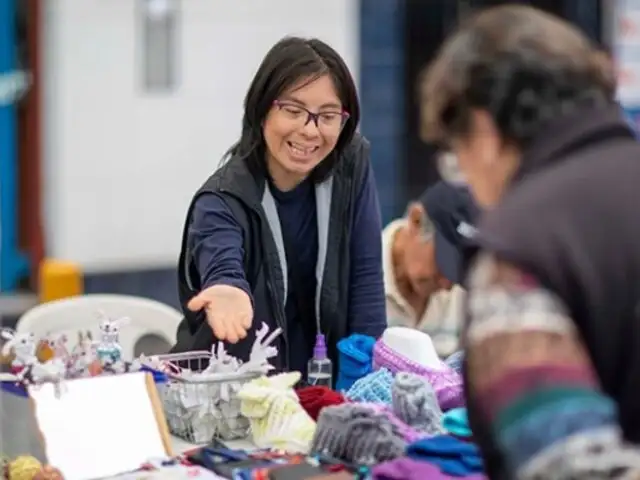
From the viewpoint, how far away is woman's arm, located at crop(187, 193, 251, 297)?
2074mm

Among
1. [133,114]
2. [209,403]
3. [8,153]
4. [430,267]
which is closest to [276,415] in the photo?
[209,403]

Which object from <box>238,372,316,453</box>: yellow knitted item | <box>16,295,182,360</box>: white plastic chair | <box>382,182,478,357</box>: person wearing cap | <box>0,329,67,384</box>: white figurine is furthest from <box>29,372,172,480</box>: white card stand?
<box>382,182,478,357</box>: person wearing cap

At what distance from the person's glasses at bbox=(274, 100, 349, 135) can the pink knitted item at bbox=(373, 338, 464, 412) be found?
426mm

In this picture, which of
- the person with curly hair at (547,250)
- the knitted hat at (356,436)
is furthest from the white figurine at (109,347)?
the person with curly hair at (547,250)

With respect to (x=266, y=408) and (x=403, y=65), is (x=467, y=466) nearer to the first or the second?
(x=266, y=408)

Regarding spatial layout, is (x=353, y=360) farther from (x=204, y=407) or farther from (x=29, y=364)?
(x=29, y=364)

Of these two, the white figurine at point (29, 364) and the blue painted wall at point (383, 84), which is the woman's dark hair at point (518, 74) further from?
the blue painted wall at point (383, 84)

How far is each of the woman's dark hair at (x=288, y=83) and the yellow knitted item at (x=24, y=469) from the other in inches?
30.7

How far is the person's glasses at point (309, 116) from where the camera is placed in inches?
86.4

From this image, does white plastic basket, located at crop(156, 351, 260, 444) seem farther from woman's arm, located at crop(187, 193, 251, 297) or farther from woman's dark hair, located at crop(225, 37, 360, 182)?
woman's dark hair, located at crop(225, 37, 360, 182)

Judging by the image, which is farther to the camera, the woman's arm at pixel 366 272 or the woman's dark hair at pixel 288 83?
the woman's arm at pixel 366 272

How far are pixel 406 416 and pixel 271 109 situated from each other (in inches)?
27.8

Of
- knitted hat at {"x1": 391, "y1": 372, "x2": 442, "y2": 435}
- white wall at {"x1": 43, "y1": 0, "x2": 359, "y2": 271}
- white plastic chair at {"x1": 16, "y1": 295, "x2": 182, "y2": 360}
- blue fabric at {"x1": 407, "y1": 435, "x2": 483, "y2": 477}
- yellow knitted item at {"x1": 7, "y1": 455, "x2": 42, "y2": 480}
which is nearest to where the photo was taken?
blue fabric at {"x1": 407, "y1": 435, "x2": 483, "y2": 477}

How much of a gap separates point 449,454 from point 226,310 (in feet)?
1.67
